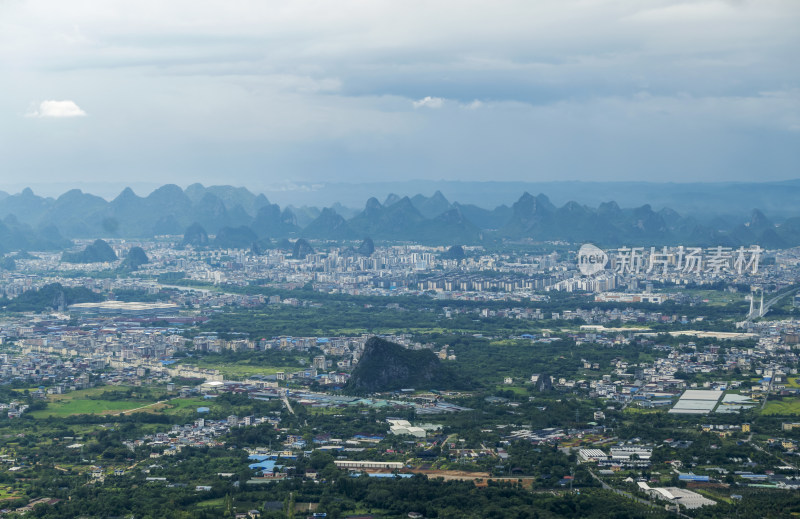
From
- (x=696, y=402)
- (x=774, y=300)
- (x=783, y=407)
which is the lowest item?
(x=696, y=402)

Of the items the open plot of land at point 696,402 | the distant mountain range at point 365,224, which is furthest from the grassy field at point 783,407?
the distant mountain range at point 365,224

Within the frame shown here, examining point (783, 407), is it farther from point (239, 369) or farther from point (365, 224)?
point (365, 224)

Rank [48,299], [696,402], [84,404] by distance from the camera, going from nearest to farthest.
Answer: [696,402], [84,404], [48,299]

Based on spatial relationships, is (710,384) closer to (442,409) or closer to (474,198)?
(442,409)

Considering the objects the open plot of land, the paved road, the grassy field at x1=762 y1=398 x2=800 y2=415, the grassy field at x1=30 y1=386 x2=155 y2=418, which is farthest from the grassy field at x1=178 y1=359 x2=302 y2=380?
the paved road

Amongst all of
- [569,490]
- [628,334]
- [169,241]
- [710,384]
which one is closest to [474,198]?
[169,241]

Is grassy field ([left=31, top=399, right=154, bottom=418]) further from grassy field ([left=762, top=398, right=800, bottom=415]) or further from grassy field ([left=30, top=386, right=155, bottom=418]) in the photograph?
grassy field ([left=762, top=398, right=800, bottom=415])

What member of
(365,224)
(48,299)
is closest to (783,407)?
(48,299)
